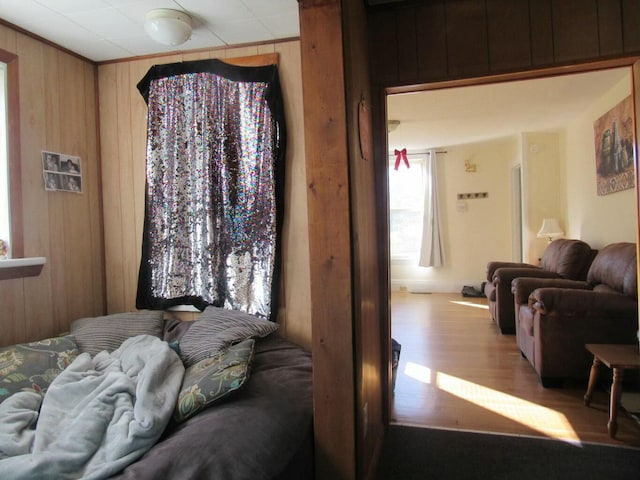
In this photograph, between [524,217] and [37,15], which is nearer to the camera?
[37,15]

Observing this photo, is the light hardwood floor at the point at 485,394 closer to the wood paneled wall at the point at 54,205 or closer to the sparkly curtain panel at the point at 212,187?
the sparkly curtain panel at the point at 212,187

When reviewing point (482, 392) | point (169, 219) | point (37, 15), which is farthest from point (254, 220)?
point (482, 392)

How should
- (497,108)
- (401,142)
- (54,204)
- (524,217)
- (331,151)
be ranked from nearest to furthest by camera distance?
(331,151) → (54,204) → (497,108) → (524,217) → (401,142)

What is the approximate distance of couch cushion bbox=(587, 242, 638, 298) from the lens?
110 inches

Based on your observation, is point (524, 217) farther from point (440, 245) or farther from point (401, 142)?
point (401, 142)

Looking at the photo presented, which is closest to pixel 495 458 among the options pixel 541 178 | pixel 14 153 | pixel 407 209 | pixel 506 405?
pixel 506 405

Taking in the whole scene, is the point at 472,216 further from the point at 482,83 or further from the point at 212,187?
the point at 212,187

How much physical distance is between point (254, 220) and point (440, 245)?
193 inches

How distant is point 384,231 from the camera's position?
2260 millimetres

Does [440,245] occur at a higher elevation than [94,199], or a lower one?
lower

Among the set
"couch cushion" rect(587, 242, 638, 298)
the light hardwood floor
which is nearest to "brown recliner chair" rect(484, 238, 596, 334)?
the light hardwood floor

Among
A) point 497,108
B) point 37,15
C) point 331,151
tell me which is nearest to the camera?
point 331,151

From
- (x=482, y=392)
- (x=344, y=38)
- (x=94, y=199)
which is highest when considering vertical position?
(x=344, y=38)

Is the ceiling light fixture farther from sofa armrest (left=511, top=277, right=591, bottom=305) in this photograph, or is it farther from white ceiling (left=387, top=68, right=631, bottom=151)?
sofa armrest (left=511, top=277, right=591, bottom=305)
